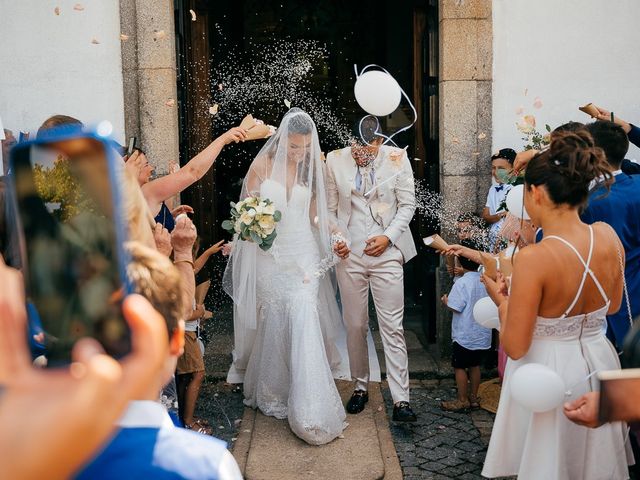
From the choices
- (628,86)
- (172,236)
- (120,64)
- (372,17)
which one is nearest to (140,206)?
(172,236)

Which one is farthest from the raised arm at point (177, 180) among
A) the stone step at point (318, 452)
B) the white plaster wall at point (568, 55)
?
the white plaster wall at point (568, 55)

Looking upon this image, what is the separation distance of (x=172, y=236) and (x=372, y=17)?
7795 millimetres

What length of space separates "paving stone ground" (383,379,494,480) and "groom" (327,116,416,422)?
39 cm

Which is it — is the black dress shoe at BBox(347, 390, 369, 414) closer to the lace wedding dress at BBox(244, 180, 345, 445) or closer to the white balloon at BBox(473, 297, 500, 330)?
the lace wedding dress at BBox(244, 180, 345, 445)

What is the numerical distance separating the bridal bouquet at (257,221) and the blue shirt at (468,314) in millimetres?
1412

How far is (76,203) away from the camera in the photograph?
124 cm

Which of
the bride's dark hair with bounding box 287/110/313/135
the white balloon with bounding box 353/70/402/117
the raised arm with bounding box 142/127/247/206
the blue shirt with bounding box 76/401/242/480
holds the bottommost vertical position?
the blue shirt with bounding box 76/401/242/480

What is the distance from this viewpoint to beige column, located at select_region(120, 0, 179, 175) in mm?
6062

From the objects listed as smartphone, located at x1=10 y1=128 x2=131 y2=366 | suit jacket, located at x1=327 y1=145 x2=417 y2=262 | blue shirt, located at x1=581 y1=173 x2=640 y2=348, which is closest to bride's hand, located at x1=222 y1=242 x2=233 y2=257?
suit jacket, located at x1=327 y1=145 x2=417 y2=262

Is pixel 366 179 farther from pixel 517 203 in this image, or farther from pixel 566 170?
pixel 566 170

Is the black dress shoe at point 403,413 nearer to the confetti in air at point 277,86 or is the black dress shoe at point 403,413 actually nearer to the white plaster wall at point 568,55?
the white plaster wall at point 568,55

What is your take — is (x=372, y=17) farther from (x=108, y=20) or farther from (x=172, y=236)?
(x=172, y=236)

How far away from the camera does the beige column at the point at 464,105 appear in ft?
20.2

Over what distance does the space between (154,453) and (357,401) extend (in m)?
4.16
